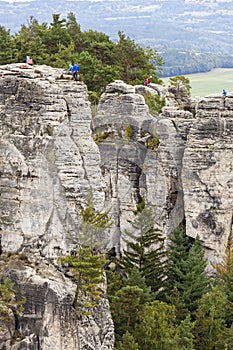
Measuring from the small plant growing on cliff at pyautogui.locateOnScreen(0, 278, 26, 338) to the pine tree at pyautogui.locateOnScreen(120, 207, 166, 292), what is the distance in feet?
29.0

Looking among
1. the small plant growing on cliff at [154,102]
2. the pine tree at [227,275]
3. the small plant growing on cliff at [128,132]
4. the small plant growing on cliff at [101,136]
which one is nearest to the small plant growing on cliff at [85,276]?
the pine tree at [227,275]

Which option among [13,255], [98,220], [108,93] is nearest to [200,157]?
[108,93]

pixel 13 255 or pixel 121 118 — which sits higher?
pixel 121 118

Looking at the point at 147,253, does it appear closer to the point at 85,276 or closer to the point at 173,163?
the point at 173,163

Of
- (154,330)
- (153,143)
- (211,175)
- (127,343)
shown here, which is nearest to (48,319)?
(127,343)

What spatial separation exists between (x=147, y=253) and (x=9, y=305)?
10410mm

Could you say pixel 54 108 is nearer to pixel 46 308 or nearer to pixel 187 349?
pixel 46 308

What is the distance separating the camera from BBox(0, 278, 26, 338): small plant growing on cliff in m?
26.5

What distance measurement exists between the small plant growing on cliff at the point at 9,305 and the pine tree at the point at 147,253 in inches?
348

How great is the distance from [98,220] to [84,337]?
4621 mm

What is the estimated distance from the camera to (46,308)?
2641cm

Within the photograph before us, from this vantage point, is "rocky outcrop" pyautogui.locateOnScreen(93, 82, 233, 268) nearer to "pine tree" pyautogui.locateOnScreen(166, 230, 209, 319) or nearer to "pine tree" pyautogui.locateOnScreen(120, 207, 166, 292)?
"pine tree" pyautogui.locateOnScreen(120, 207, 166, 292)

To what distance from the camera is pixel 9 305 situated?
26875 millimetres

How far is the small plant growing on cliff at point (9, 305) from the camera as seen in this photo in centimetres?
2645
